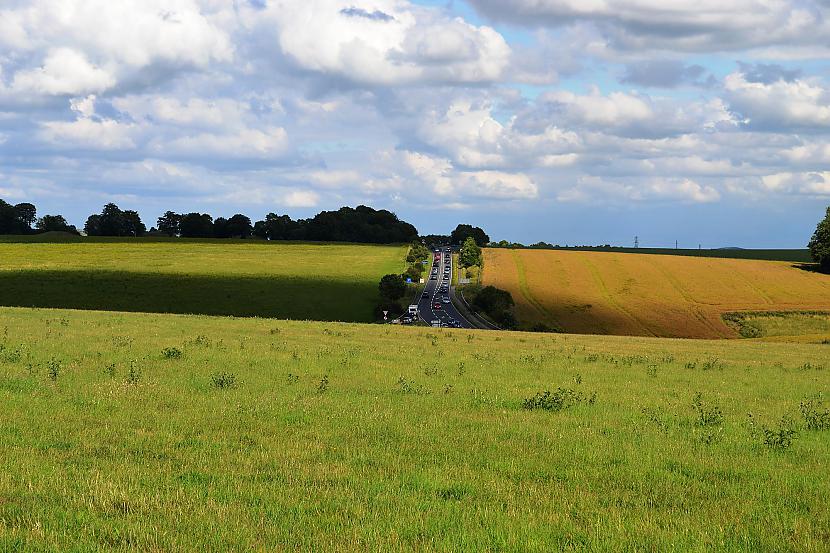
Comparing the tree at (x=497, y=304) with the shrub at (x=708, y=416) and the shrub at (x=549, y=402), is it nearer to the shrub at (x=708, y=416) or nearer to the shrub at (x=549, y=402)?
the shrub at (x=708, y=416)

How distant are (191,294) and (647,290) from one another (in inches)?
2813

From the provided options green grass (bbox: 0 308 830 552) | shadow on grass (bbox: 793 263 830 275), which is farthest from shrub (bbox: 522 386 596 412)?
shadow on grass (bbox: 793 263 830 275)

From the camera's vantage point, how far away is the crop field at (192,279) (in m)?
105

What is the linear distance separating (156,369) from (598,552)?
63.2ft

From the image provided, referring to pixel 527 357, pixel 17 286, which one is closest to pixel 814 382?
pixel 527 357

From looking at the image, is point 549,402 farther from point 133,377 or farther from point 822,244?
point 822,244

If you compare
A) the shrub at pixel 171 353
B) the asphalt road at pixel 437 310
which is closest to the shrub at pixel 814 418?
the shrub at pixel 171 353

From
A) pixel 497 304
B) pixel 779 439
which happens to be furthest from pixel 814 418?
pixel 497 304

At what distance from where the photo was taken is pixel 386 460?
13.5 meters

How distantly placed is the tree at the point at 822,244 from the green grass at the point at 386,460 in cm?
13658

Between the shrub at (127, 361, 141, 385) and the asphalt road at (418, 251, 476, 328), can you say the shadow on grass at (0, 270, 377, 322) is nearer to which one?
the asphalt road at (418, 251, 476, 328)

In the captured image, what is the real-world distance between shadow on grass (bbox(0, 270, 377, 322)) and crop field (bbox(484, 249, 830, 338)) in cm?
Answer: 2678

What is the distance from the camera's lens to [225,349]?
3203 cm

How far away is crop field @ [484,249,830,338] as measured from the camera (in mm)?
104062
